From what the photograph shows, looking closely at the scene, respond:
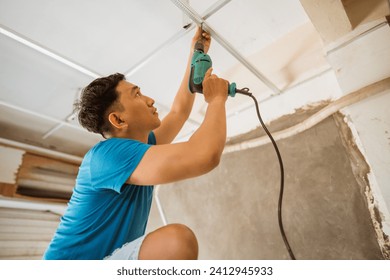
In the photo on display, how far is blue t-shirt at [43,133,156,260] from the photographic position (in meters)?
0.80

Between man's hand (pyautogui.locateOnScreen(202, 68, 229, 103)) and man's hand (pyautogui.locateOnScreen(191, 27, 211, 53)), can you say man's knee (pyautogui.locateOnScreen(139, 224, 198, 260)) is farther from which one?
man's hand (pyautogui.locateOnScreen(191, 27, 211, 53))

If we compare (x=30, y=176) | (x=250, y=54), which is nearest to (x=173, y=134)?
(x=250, y=54)

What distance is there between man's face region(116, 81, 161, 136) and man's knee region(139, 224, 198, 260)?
1.59 feet

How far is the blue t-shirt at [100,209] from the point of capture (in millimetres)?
804

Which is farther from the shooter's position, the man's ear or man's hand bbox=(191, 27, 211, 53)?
man's hand bbox=(191, 27, 211, 53)

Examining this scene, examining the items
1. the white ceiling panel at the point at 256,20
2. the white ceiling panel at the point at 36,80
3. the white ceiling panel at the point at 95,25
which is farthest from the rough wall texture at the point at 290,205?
the white ceiling panel at the point at 36,80

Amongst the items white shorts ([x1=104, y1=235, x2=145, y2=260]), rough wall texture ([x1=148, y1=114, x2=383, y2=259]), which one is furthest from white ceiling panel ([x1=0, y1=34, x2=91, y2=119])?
white shorts ([x1=104, y1=235, x2=145, y2=260])

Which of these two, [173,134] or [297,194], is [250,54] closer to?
[173,134]

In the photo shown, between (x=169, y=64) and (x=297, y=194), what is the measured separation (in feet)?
3.79

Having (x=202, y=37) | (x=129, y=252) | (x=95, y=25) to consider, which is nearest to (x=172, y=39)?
(x=202, y=37)

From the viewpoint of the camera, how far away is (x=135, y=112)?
1.07 meters

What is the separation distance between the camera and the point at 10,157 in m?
2.23
